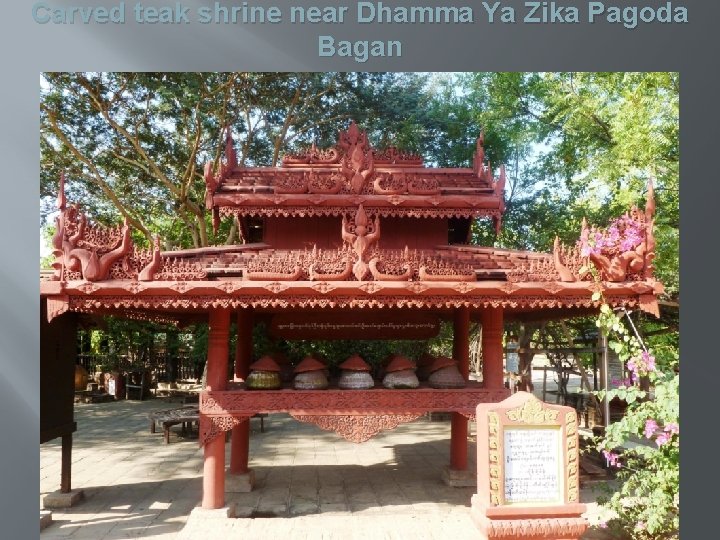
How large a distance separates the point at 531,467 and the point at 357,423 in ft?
7.89

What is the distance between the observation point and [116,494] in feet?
28.1

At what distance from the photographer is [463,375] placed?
29.9 ft

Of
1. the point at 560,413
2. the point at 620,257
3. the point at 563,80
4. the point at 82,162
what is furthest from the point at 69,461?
the point at 563,80

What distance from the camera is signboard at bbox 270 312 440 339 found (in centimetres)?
891

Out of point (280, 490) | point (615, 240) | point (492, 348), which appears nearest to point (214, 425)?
point (280, 490)

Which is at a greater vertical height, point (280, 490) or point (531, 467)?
point (531, 467)

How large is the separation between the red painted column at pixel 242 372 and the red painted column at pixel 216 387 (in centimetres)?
124

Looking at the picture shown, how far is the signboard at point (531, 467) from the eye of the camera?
5.38 metres

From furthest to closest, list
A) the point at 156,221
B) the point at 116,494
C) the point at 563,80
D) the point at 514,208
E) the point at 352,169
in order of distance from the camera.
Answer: the point at 156,221
the point at 514,208
the point at 563,80
the point at 116,494
the point at 352,169

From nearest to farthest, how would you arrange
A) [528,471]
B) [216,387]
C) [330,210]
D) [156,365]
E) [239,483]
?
[528,471] → [216,387] → [330,210] → [239,483] → [156,365]

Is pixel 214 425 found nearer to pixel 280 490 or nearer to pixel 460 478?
pixel 280 490

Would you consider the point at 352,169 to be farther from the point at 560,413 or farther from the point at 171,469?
the point at 171,469

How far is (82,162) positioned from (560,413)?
16.4 meters

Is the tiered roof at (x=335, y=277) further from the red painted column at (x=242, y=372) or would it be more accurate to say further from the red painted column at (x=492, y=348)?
the red painted column at (x=242, y=372)
